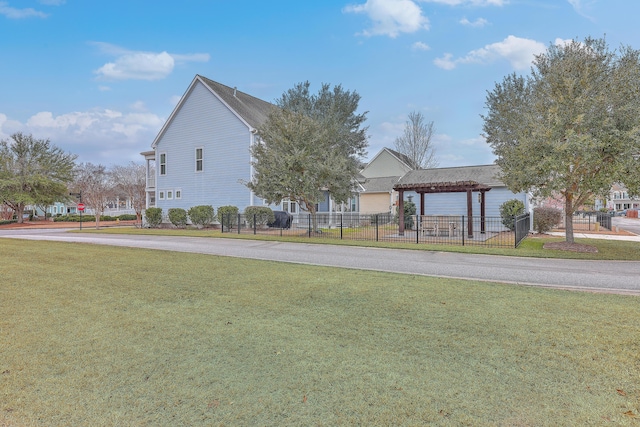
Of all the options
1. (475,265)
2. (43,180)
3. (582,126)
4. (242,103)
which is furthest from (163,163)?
(582,126)

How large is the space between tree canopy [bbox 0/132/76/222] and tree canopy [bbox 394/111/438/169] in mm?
42444

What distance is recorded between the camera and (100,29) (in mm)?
17500

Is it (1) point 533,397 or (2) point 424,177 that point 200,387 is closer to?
(1) point 533,397

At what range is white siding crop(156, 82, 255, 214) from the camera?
78.0 ft

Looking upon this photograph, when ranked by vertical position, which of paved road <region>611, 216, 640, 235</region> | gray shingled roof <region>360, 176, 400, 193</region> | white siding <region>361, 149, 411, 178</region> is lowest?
paved road <region>611, 216, 640, 235</region>

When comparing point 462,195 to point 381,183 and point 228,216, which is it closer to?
point 381,183

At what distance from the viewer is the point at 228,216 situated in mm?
20062

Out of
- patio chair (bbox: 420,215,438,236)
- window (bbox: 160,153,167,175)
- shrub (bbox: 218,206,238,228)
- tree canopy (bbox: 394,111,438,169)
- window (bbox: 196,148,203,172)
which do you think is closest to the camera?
patio chair (bbox: 420,215,438,236)

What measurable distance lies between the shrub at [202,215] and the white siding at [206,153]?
101cm

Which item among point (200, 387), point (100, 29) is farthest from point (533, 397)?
point (100, 29)

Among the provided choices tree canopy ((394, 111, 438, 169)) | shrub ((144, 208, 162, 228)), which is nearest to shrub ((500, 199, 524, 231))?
tree canopy ((394, 111, 438, 169))

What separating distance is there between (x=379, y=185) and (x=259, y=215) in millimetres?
14079

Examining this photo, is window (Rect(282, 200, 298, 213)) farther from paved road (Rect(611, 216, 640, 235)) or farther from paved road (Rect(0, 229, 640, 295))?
paved road (Rect(611, 216, 640, 235))

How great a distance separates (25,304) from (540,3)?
20.0 metres
